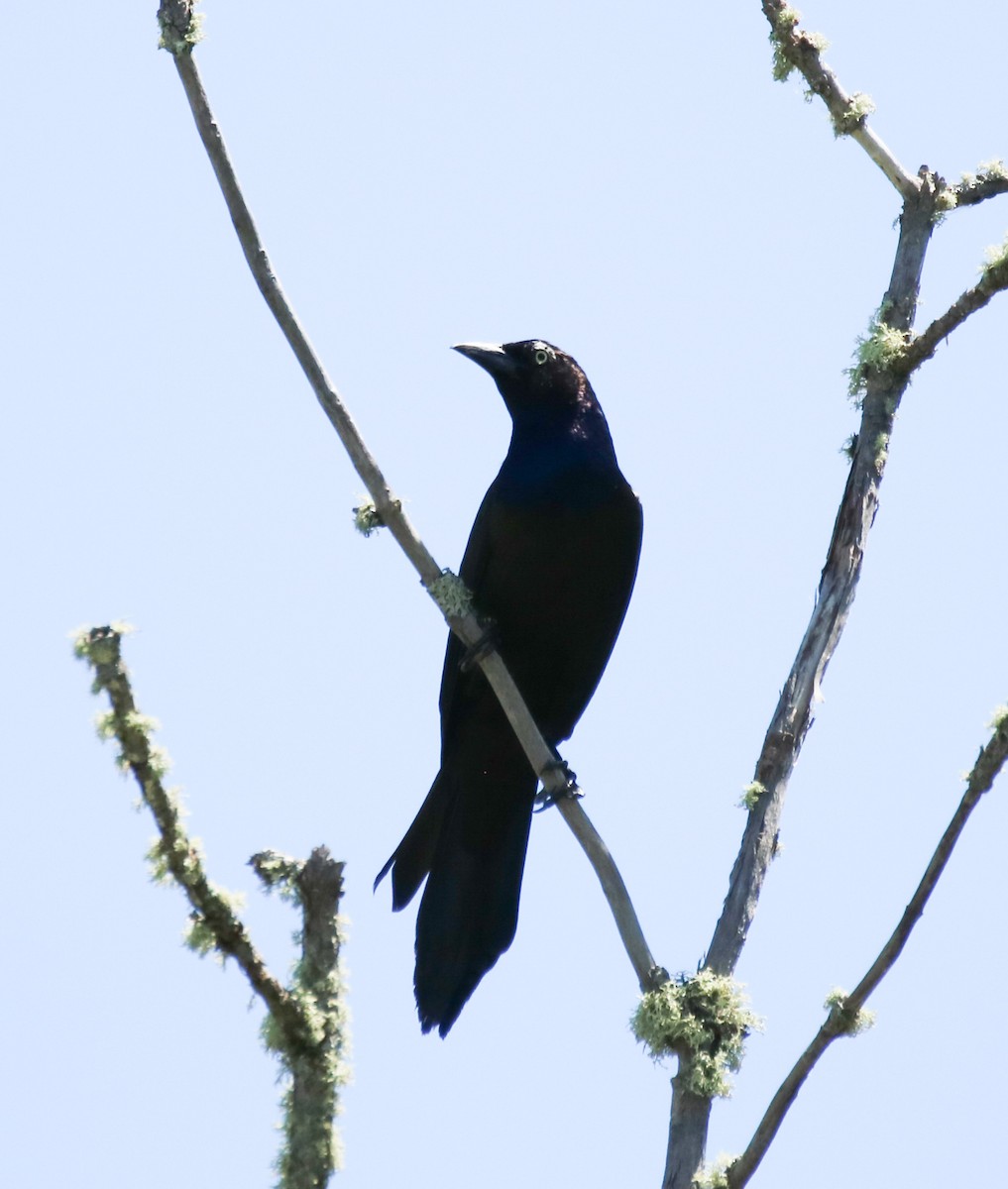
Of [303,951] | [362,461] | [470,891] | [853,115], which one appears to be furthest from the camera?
[470,891]

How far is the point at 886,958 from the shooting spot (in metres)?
2.99

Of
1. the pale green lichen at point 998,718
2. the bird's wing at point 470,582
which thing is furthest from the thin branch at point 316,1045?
the bird's wing at point 470,582

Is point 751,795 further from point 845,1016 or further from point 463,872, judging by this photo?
point 463,872

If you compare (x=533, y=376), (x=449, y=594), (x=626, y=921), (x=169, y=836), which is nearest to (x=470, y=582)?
(x=533, y=376)

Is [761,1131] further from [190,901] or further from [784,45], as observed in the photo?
[784,45]

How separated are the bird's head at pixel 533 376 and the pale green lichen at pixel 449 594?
1.61 m

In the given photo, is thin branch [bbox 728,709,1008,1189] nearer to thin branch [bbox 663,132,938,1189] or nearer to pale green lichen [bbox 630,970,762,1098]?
thin branch [bbox 663,132,938,1189]

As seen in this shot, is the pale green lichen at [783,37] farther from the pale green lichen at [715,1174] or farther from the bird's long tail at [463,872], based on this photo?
the pale green lichen at [715,1174]

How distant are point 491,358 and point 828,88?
2.09 m

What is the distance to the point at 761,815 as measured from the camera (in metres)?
3.65

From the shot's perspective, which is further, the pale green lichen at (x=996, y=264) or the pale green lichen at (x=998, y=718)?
the pale green lichen at (x=996, y=264)

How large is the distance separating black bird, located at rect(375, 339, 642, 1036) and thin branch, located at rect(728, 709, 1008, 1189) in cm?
234

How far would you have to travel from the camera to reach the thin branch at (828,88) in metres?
4.33

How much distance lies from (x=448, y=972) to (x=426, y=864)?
36cm
